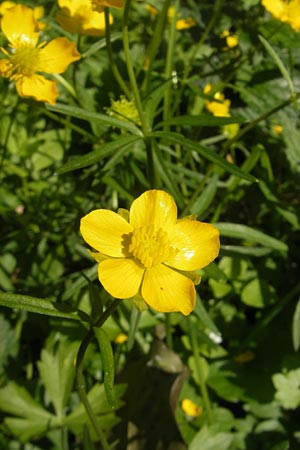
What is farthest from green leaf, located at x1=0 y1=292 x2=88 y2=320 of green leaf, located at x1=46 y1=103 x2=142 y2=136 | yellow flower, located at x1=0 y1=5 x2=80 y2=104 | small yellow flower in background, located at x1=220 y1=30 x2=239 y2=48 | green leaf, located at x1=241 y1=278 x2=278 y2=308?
small yellow flower in background, located at x1=220 y1=30 x2=239 y2=48

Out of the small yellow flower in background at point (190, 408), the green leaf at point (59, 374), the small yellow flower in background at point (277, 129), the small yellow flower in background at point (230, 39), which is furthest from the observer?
the small yellow flower in background at point (277, 129)

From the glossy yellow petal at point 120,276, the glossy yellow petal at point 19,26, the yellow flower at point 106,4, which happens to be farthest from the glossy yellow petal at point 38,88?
the glossy yellow petal at point 120,276

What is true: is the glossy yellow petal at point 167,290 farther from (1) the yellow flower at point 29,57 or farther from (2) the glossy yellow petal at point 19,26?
(2) the glossy yellow petal at point 19,26

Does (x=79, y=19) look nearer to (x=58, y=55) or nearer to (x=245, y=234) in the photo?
(x=58, y=55)

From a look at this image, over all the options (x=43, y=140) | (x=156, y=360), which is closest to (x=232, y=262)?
(x=156, y=360)

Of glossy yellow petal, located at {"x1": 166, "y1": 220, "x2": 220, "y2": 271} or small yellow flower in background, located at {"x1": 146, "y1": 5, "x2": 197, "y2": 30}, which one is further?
small yellow flower in background, located at {"x1": 146, "y1": 5, "x2": 197, "y2": 30}

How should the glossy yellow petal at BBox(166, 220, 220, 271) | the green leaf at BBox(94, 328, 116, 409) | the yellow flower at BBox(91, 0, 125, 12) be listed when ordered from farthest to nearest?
the yellow flower at BBox(91, 0, 125, 12), the glossy yellow petal at BBox(166, 220, 220, 271), the green leaf at BBox(94, 328, 116, 409)

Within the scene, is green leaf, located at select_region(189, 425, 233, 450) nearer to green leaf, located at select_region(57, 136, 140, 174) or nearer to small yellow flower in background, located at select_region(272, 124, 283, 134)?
green leaf, located at select_region(57, 136, 140, 174)

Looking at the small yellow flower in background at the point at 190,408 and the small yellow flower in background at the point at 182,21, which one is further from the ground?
the small yellow flower in background at the point at 182,21
